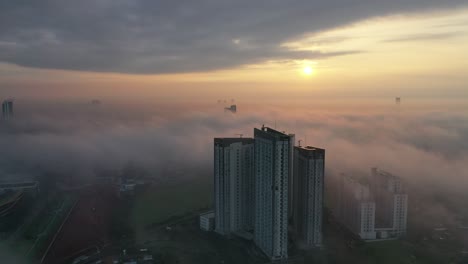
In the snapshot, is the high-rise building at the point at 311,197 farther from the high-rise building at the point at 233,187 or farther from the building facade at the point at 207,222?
the building facade at the point at 207,222

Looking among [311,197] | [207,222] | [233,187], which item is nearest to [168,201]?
[207,222]

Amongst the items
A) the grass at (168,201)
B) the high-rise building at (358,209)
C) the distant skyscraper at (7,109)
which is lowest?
the grass at (168,201)

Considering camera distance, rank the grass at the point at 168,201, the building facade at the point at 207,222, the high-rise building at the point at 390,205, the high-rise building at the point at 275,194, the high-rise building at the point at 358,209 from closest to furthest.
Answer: the high-rise building at the point at 275,194, the high-rise building at the point at 358,209, the high-rise building at the point at 390,205, the building facade at the point at 207,222, the grass at the point at 168,201

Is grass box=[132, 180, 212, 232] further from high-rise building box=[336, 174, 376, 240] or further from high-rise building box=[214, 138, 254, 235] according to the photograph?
high-rise building box=[336, 174, 376, 240]

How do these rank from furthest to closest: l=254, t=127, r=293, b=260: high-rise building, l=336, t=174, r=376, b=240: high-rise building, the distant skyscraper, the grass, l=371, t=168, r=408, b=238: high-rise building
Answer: the distant skyscraper
the grass
l=371, t=168, r=408, b=238: high-rise building
l=336, t=174, r=376, b=240: high-rise building
l=254, t=127, r=293, b=260: high-rise building

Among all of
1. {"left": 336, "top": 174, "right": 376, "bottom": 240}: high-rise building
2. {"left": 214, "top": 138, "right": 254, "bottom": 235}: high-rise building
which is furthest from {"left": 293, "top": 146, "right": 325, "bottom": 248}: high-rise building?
{"left": 214, "top": 138, "right": 254, "bottom": 235}: high-rise building

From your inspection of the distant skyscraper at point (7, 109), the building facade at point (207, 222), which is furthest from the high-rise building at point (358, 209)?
the distant skyscraper at point (7, 109)

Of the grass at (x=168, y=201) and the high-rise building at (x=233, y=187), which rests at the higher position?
the high-rise building at (x=233, y=187)
